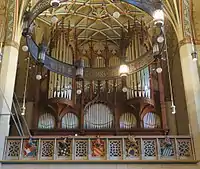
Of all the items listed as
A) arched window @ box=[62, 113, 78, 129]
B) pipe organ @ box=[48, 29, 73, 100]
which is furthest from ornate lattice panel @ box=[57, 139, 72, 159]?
pipe organ @ box=[48, 29, 73, 100]

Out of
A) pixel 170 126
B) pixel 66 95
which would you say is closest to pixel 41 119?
pixel 66 95

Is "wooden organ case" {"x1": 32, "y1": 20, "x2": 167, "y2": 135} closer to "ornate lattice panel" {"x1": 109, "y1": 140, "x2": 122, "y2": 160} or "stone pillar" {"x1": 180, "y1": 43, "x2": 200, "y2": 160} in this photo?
"stone pillar" {"x1": 180, "y1": 43, "x2": 200, "y2": 160}

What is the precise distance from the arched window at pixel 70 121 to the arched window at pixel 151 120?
302 cm

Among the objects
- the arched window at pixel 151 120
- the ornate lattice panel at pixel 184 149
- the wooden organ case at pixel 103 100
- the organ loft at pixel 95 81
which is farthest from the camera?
the arched window at pixel 151 120

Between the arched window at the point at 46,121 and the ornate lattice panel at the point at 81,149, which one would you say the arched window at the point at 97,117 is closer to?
the arched window at the point at 46,121

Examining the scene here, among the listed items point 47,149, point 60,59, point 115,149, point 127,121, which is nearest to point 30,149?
point 47,149

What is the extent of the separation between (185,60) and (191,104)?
1.68 m

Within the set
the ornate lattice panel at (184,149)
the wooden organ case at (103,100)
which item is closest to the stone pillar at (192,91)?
the ornate lattice panel at (184,149)

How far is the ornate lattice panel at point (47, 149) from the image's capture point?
1081 cm

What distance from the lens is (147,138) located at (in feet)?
36.4

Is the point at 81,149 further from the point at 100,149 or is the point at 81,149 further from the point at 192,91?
the point at 192,91

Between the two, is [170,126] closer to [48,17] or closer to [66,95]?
[66,95]

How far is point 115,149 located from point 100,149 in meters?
0.49

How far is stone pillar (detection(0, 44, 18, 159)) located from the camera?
11.2 meters
